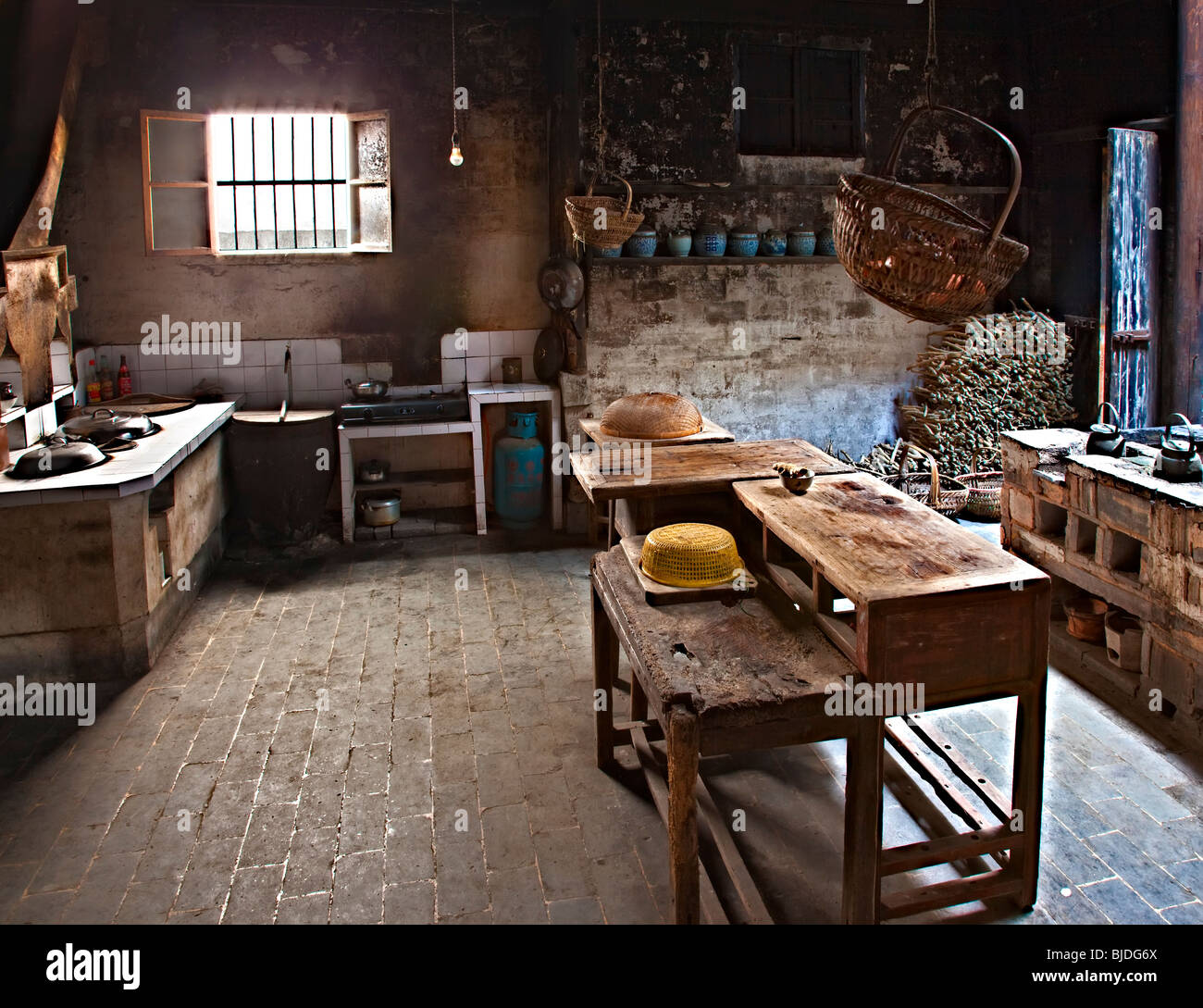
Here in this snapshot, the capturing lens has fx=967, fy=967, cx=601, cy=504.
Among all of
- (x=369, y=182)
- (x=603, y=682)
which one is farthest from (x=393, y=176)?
(x=603, y=682)

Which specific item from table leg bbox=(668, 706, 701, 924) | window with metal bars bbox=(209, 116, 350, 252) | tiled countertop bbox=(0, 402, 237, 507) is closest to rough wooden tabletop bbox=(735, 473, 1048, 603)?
table leg bbox=(668, 706, 701, 924)

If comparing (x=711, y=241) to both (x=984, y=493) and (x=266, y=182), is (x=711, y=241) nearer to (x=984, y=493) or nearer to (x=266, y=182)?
(x=984, y=493)

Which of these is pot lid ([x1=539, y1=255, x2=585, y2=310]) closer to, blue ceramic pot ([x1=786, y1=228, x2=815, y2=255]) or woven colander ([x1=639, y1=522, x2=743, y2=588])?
blue ceramic pot ([x1=786, y1=228, x2=815, y2=255])

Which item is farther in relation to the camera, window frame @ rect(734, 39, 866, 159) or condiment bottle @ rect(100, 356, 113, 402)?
window frame @ rect(734, 39, 866, 159)

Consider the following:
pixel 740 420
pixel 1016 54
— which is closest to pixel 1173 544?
pixel 740 420

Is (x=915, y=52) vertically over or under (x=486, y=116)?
over

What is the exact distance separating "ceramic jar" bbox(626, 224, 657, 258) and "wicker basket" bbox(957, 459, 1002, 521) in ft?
10.3

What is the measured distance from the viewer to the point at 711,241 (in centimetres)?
788

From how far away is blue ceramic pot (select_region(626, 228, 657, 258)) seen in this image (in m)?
7.71

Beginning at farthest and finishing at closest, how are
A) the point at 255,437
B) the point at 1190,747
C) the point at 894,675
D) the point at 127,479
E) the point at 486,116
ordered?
1. the point at 486,116
2. the point at 255,437
3. the point at 127,479
4. the point at 1190,747
5. the point at 894,675

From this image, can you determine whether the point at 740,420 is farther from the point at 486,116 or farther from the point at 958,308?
the point at 958,308
